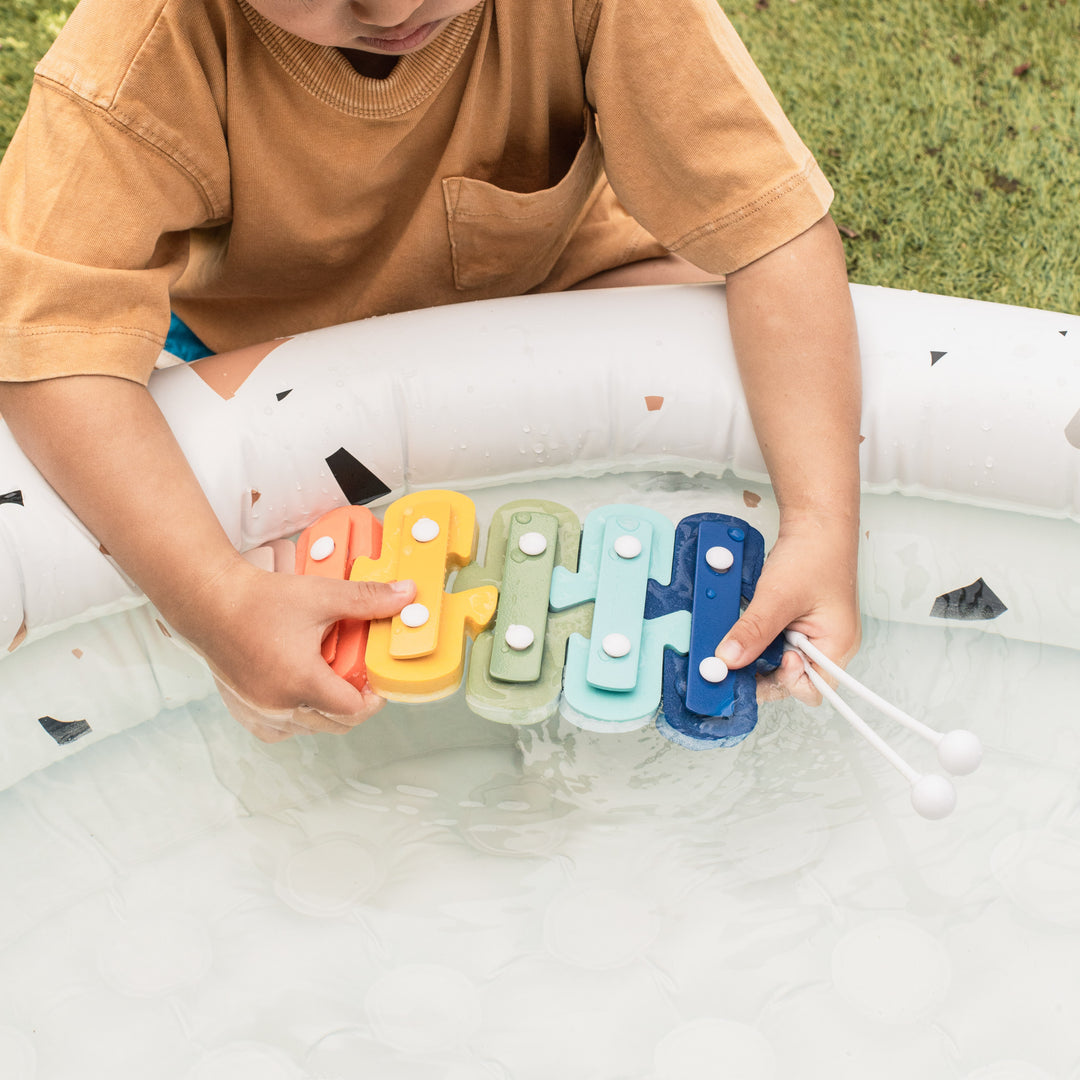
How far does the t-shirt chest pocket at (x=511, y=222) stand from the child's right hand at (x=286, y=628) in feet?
1.16

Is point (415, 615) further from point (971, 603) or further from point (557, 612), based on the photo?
point (971, 603)

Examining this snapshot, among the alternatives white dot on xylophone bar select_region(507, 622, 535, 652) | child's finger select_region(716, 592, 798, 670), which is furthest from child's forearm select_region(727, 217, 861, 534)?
white dot on xylophone bar select_region(507, 622, 535, 652)

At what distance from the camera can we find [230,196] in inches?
37.7

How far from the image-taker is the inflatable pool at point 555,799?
0.91 m

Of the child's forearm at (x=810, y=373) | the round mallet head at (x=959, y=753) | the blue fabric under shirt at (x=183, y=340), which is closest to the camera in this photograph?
the round mallet head at (x=959, y=753)

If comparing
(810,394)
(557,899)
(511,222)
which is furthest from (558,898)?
(511,222)

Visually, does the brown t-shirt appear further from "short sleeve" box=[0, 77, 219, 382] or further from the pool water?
the pool water

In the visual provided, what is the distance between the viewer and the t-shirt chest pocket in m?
1.02

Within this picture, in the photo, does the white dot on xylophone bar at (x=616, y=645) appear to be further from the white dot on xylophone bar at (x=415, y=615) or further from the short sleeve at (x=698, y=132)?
the short sleeve at (x=698, y=132)

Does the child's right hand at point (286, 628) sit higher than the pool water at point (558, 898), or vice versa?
the child's right hand at point (286, 628)

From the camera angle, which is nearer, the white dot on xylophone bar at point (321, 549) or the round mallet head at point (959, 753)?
the round mallet head at point (959, 753)

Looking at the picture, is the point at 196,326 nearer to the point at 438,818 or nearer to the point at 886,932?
the point at 438,818

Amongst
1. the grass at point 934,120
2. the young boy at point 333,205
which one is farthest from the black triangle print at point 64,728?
the grass at point 934,120

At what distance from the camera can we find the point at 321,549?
36.1 inches
